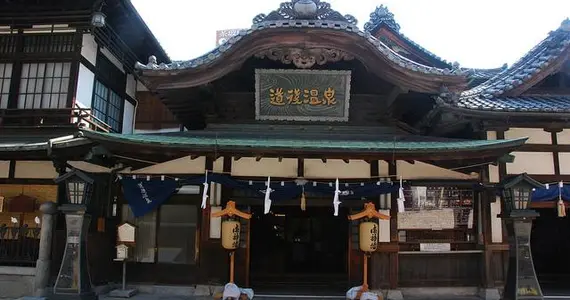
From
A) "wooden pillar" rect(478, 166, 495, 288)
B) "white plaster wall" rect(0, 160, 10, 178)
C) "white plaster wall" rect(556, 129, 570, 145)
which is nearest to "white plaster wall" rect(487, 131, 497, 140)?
"wooden pillar" rect(478, 166, 495, 288)

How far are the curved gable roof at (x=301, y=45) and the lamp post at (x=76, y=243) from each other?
124 inches

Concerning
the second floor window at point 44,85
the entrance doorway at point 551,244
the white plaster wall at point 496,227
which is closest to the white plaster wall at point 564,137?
the white plaster wall at point 496,227

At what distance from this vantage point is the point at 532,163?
485 inches

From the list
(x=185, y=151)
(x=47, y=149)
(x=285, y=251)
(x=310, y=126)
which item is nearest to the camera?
(x=185, y=151)

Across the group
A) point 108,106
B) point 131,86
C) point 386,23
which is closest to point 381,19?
point 386,23

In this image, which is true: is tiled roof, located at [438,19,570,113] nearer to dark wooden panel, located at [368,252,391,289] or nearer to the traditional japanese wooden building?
the traditional japanese wooden building

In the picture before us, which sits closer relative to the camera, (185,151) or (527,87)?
(185,151)

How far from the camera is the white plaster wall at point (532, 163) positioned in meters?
12.2

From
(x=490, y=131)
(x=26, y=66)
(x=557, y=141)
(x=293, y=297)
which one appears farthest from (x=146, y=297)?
(x=557, y=141)

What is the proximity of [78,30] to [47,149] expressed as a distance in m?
4.16

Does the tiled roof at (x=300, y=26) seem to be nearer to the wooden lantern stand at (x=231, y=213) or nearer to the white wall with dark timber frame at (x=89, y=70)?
the white wall with dark timber frame at (x=89, y=70)

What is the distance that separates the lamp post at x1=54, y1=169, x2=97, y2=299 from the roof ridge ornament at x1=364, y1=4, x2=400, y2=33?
13940mm

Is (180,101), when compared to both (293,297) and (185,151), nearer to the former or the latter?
(185,151)

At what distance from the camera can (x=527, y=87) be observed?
13.0 meters
